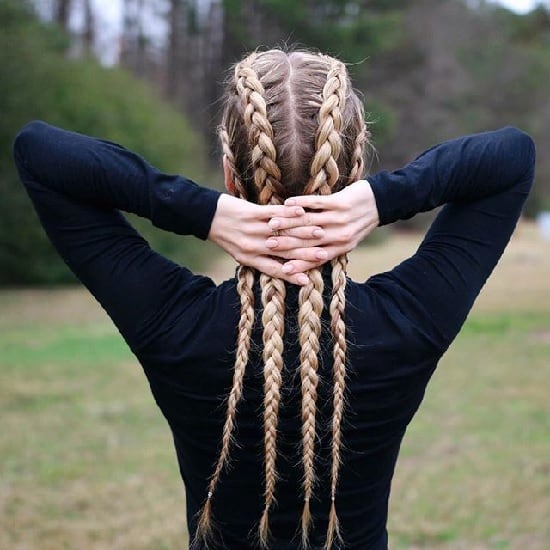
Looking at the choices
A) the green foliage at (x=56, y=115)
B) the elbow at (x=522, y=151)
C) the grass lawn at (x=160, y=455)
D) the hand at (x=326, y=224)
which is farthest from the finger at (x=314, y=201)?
the green foliage at (x=56, y=115)

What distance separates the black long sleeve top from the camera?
4.70 feet

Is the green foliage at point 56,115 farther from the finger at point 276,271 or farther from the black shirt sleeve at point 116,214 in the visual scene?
the finger at point 276,271

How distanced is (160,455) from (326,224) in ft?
13.7

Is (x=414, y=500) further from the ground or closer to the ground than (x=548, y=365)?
further from the ground

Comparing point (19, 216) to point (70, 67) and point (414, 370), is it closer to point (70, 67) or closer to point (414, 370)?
point (70, 67)

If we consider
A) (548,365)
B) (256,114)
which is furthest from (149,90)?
(256,114)

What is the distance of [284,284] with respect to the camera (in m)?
1.44

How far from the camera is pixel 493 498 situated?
4469 mm

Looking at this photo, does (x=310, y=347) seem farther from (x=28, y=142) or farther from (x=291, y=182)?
(x=28, y=142)

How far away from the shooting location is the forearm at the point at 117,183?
1.43 metres

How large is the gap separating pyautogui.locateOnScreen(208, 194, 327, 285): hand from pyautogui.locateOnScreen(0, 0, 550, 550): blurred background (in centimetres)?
57

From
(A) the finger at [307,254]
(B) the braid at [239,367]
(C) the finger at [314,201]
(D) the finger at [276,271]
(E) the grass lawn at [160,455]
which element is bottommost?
(E) the grass lawn at [160,455]

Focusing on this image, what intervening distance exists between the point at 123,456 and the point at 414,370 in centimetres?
410

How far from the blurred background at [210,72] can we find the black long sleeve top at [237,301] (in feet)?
10.6
